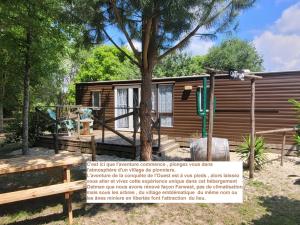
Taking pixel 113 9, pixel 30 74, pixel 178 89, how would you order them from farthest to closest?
pixel 178 89
pixel 30 74
pixel 113 9

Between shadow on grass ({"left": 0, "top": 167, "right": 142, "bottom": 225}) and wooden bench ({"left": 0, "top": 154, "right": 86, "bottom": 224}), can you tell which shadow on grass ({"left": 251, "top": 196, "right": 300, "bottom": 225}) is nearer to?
shadow on grass ({"left": 0, "top": 167, "right": 142, "bottom": 225})

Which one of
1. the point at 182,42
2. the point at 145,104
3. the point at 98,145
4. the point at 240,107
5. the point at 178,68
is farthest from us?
the point at 178,68

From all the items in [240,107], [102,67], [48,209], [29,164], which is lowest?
[48,209]

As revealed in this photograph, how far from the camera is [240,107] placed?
1031 cm

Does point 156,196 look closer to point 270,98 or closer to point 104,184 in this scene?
point 104,184

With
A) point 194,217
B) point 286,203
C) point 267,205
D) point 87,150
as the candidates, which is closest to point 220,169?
point 194,217

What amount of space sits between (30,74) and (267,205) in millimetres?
7656

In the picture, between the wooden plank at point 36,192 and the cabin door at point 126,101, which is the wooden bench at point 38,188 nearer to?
the wooden plank at point 36,192

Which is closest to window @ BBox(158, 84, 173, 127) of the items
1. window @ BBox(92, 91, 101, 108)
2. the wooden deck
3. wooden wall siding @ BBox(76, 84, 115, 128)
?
the wooden deck

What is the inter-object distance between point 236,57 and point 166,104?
86.5 ft

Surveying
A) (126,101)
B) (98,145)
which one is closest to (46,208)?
(98,145)

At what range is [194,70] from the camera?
30.2 meters

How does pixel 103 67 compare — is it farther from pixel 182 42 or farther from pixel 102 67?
pixel 182 42

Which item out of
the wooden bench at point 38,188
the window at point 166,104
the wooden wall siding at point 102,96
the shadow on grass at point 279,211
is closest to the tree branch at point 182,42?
the wooden bench at point 38,188
